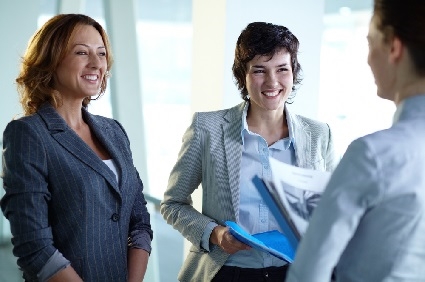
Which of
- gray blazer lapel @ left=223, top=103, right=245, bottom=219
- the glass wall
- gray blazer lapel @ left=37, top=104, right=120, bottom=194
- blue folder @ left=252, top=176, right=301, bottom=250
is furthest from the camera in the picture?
the glass wall

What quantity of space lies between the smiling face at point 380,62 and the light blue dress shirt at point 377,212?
77mm

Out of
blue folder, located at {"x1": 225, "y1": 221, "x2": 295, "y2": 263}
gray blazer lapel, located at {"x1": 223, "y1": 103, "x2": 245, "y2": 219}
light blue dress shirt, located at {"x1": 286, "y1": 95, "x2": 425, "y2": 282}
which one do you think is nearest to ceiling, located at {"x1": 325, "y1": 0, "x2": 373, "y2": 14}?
gray blazer lapel, located at {"x1": 223, "y1": 103, "x2": 245, "y2": 219}

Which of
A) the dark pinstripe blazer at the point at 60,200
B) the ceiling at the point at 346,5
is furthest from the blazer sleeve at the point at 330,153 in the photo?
the ceiling at the point at 346,5

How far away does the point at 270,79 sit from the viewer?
2.31 metres

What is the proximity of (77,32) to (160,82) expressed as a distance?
6464 millimetres

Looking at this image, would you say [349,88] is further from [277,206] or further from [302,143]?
[277,206]

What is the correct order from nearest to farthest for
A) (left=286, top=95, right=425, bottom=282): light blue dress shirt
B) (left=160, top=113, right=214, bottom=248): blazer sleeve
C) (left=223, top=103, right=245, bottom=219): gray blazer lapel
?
(left=286, top=95, right=425, bottom=282): light blue dress shirt, (left=223, top=103, right=245, bottom=219): gray blazer lapel, (left=160, top=113, right=214, bottom=248): blazer sleeve

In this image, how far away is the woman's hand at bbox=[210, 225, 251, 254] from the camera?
2.04m

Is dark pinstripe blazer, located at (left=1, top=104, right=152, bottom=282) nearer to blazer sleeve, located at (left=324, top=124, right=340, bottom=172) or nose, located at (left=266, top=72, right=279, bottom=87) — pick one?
nose, located at (left=266, top=72, right=279, bottom=87)

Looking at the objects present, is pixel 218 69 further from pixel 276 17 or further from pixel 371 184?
pixel 371 184

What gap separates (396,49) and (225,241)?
3.84ft

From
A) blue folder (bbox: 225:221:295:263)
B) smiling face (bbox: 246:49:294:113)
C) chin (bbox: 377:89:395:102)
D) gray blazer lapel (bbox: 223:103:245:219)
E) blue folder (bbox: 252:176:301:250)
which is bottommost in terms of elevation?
blue folder (bbox: 225:221:295:263)

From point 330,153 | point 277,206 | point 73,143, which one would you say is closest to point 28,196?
point 73,143

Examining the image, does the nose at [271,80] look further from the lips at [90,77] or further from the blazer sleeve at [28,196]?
the blazer sleeve at [28,196]
